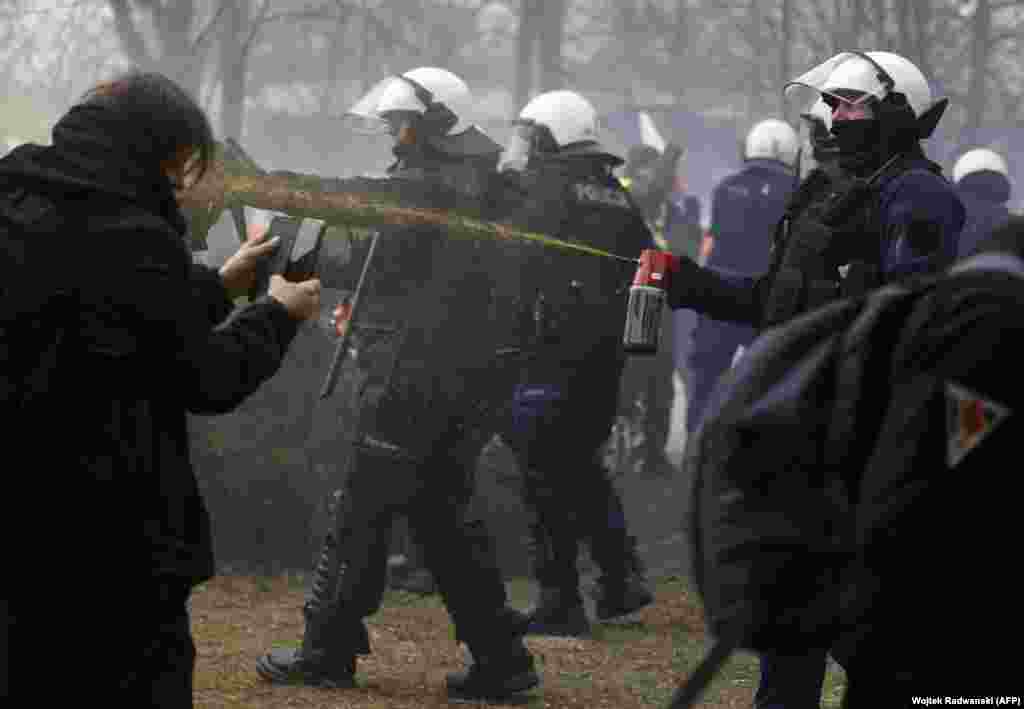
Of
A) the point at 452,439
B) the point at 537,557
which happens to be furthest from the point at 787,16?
the point at 452,439

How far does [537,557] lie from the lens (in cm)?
753

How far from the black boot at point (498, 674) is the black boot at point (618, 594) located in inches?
62.6

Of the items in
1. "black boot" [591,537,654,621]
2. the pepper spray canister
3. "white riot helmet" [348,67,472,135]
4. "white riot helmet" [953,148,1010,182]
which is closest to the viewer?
the pepper spray canister

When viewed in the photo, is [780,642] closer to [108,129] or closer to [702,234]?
[108,129]

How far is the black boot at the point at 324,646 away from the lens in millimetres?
6066

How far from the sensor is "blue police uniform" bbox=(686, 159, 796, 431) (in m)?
11.6

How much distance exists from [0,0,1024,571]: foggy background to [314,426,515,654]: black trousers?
167 cm

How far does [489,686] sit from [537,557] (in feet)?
4.90

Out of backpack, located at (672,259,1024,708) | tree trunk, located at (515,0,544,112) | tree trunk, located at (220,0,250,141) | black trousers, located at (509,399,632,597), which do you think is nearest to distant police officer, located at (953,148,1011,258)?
black trousers, located at (509,399,632,597)

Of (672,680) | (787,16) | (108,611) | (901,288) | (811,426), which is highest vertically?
(787,16)

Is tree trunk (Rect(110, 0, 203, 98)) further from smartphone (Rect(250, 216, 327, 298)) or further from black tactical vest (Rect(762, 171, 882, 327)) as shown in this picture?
smartphone (Rect(250, 216, 327, 298))

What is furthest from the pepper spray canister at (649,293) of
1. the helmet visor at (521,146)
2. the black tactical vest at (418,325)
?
the helmet visor at (521,146)

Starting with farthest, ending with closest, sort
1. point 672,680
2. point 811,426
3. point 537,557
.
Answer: point 537,557, point 672,680, point 811,426

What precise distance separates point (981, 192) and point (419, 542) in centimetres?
655
